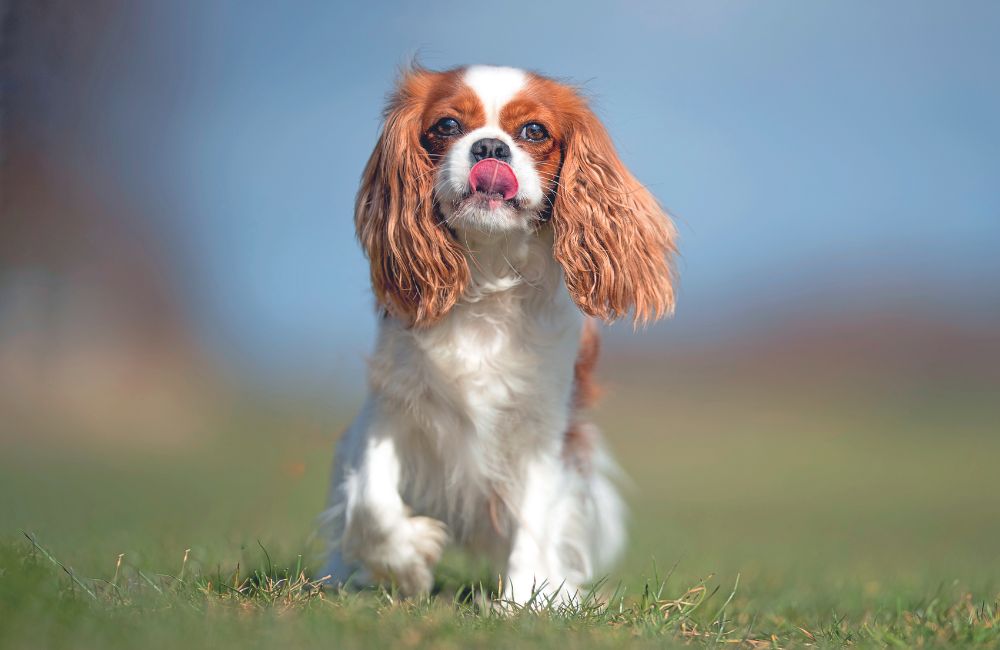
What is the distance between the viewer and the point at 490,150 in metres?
2.76

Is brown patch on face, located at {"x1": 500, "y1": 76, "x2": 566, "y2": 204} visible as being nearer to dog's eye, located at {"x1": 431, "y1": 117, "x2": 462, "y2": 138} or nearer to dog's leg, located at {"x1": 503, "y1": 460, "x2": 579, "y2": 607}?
dog's eye, located at {"x1": 431, "y1": 117, "x2": 462, "y2": 138}

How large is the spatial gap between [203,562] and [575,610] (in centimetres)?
125

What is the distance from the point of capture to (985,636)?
7.67 feet

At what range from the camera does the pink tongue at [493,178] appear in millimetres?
2750

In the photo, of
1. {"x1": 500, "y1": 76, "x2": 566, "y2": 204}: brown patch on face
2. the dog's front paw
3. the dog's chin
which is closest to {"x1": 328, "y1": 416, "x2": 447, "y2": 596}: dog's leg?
the dog's front paw

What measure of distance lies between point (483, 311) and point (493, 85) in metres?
0.63

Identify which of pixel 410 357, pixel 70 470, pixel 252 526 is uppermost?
pixel 410 357

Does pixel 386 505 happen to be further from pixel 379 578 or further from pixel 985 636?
pixel 985 636

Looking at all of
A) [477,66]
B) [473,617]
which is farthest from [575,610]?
[477,66]

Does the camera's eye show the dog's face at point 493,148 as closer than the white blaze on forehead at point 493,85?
Yes

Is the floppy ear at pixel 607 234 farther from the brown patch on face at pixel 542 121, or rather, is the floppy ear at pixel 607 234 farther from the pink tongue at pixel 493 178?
the pink tongue at pixel 493 178

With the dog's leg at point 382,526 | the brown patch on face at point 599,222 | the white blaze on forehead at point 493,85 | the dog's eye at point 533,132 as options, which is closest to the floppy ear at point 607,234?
the brown patch on face at point 599,222

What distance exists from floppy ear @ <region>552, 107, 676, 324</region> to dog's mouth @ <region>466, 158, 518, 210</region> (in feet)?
0.92

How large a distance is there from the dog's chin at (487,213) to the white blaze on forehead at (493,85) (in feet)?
0.77
